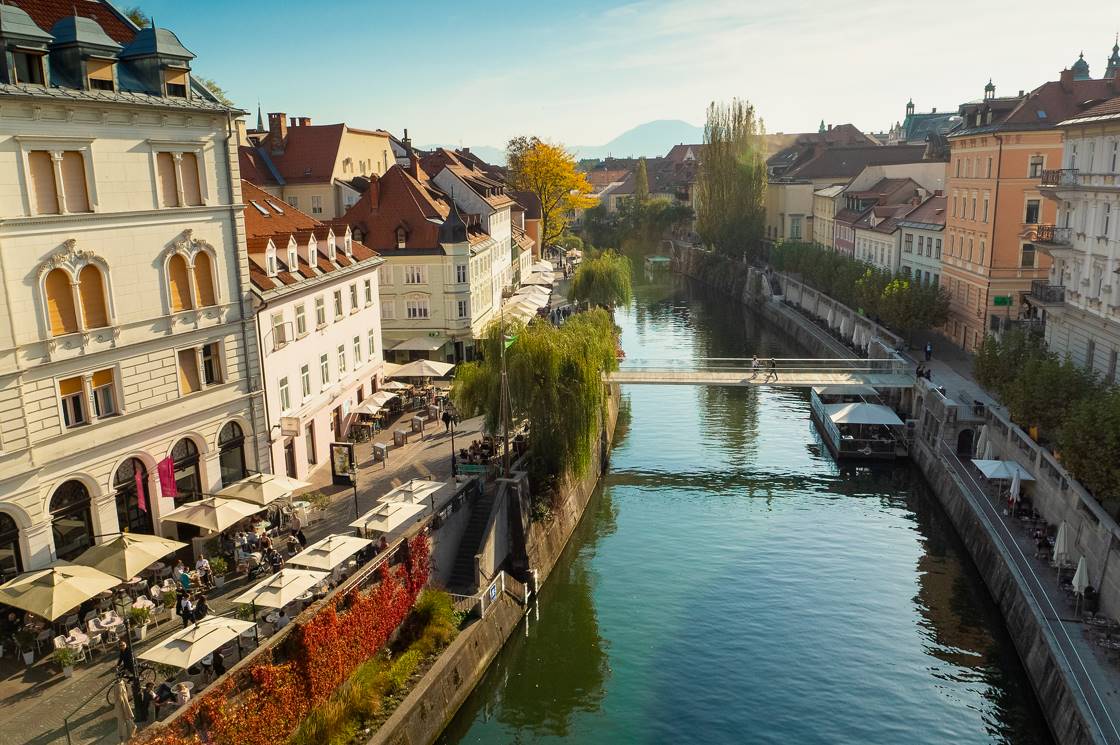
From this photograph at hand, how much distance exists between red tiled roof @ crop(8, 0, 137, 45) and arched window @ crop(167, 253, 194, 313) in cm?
661

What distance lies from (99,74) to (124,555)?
12.7m

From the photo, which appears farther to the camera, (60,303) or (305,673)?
(60,303)

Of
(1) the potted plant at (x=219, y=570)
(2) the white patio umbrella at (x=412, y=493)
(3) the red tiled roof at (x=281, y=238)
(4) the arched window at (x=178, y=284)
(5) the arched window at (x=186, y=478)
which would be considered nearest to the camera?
(1) the potted plant at (x=219, y=570)

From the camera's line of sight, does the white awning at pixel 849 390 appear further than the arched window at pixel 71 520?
Yes

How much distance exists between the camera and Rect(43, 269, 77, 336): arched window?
890 inches

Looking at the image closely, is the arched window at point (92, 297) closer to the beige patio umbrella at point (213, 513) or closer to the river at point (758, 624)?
the beige patio umbrella at point (213, 513)

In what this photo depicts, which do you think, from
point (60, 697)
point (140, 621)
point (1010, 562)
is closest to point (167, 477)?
point (140, 621)

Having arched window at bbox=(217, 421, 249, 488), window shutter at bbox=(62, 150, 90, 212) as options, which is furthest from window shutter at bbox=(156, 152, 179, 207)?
arched window at bbox=(217, 421, 249, 488)

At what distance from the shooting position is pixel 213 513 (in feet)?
83.3

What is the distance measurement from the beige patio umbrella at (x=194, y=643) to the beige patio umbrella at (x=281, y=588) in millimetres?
1219

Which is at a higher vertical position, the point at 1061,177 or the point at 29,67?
the point at 29,67

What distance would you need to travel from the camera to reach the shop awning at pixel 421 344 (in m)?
50.0

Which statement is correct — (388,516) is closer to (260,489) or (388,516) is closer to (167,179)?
(260,489)


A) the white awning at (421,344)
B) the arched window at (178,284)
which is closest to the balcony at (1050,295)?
the white awning at (421,344)
